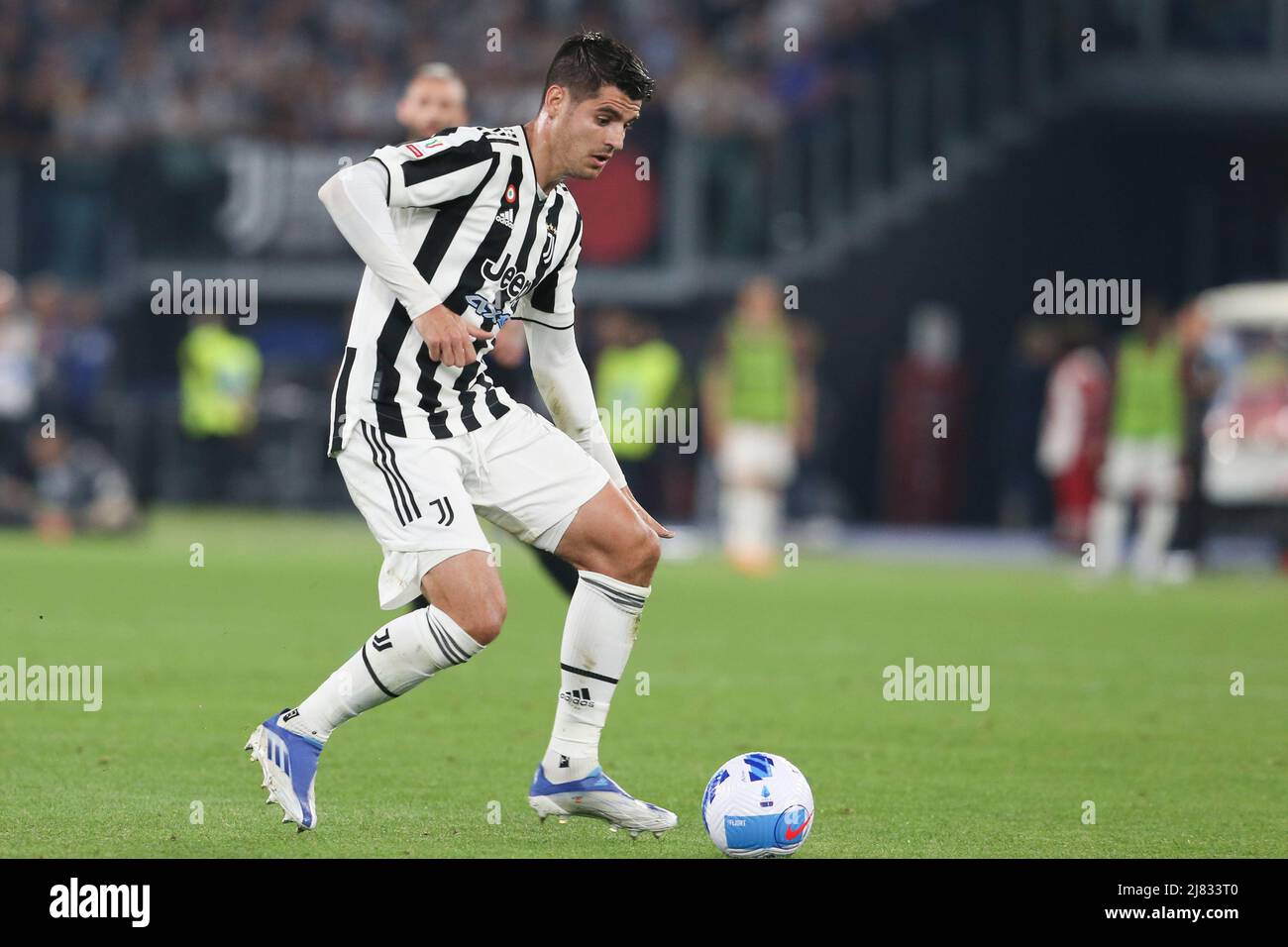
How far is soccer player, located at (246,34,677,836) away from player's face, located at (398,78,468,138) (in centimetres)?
235

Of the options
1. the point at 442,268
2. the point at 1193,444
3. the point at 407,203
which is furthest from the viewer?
the point at 1193,444

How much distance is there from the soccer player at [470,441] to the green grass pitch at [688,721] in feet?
1.11

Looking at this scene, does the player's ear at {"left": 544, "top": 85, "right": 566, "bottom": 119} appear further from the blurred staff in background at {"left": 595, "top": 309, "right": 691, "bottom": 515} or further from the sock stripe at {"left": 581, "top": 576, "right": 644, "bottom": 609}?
the blurred staff in background at {"left": 595, "top": 309, "right": 691, "bottom": 515}

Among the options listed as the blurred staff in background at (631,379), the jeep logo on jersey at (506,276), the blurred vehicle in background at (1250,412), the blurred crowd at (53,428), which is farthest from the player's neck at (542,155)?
the blurred crowd at (53,428)

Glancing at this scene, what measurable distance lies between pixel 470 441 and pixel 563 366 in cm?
58

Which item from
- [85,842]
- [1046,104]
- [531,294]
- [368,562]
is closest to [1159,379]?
[1046,104]

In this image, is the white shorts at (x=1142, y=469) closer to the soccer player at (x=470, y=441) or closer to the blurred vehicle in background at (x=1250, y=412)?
the blurred vehicle in background at (x=1250, y=412)

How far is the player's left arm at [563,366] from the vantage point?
6535mm

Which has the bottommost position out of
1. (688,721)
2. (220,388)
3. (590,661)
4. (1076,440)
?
(688,721)

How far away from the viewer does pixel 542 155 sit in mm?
6207

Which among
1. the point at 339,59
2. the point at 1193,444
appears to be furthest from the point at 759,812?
the point at 339,59

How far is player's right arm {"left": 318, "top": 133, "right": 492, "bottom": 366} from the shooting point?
5.85 m

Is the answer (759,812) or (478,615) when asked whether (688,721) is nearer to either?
(759,812)

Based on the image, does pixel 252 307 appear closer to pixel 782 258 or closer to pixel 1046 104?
pixel 782 258
